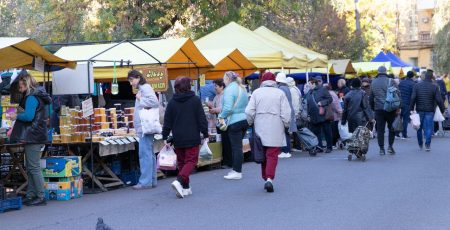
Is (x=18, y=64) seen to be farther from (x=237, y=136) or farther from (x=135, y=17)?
(x=135, y=17)

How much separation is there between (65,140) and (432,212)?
578 cm

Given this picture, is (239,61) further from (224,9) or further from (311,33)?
(311,33)

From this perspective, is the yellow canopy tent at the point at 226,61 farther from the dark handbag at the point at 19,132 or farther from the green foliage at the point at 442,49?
the green foliage at the point at 442,49

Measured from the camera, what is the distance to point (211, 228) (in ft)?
28.6

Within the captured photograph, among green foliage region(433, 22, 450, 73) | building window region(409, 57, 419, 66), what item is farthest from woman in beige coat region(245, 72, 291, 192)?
building window region(409, 57, 419, 66)

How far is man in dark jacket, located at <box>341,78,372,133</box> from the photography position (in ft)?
57.1

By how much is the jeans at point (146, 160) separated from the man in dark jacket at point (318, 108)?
21.0 feet

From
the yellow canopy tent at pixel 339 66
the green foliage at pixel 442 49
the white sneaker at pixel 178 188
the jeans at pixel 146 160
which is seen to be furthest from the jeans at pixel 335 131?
the green foliage at pixel 442 49

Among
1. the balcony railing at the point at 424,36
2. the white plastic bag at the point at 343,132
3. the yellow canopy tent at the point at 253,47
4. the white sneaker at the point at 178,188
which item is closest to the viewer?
the white sneaker at the point at 178,188

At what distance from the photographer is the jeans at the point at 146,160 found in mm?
12273

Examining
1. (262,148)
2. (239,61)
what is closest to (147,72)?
(262,148)

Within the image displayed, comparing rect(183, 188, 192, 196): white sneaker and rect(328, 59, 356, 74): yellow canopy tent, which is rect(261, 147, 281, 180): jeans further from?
rect(328, 59, 356, 74): yellow canopy tent

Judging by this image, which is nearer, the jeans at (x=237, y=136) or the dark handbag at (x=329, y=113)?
the jeans at (x=237, y=136)

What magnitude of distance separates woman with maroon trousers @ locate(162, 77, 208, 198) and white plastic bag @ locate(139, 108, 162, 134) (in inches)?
33.8
